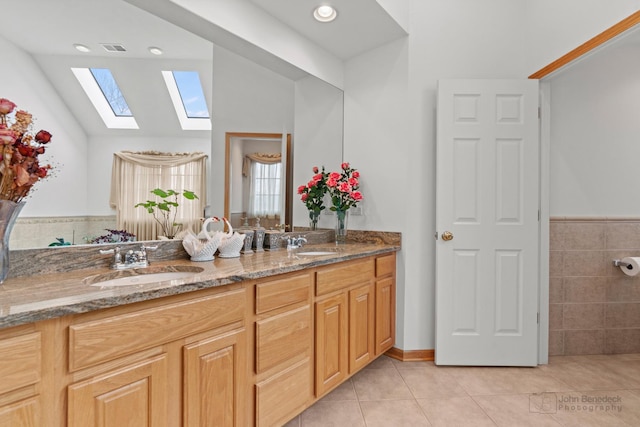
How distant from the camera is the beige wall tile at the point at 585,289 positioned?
2.59 m

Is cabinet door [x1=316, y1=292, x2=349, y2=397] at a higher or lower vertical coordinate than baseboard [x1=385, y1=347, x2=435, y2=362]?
higher

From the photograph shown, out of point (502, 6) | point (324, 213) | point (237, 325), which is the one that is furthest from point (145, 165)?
point (502, 6)

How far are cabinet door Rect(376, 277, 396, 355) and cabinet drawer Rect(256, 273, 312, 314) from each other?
81 cm

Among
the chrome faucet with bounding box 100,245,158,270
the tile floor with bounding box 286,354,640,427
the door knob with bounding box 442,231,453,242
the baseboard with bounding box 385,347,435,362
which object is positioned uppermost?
the door knob with bounding box 442,231,453,242

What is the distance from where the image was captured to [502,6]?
2.55 m

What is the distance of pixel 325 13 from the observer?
224 centimetres

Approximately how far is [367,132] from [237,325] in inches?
76.5

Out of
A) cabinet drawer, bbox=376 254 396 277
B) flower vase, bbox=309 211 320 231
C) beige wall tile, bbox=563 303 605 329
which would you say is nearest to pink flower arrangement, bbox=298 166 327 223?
flower vase, bbox=309 211 320 231

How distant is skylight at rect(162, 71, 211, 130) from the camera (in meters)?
1.79

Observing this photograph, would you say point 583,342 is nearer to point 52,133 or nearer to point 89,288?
point 89,288

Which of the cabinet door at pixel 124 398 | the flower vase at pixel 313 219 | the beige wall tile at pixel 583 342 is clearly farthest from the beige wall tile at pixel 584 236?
the cabinet door at pixel 124 398

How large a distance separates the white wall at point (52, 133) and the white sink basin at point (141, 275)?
33 cm

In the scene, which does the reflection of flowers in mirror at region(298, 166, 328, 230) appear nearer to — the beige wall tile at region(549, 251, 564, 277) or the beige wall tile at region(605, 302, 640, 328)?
the beige wall tile at region(549, 251, 564, 277)

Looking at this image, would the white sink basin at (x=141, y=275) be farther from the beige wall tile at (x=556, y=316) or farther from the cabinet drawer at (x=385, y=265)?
the beige wall tile at (x=556, y=316)
